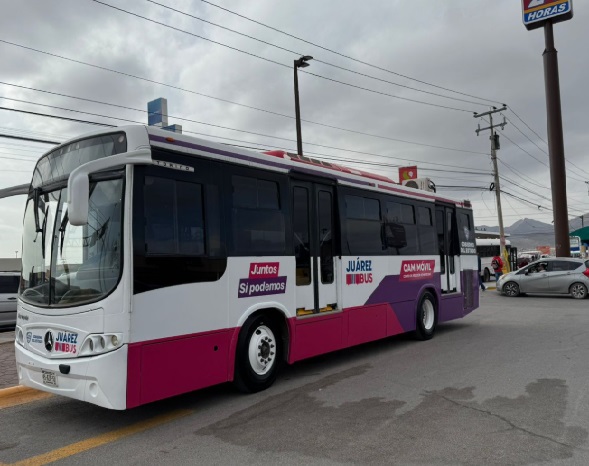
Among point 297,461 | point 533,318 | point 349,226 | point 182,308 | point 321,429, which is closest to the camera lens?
point 297,461

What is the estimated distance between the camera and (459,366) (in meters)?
7.62

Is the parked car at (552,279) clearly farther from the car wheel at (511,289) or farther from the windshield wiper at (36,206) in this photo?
the windshield wiper at (36,206)

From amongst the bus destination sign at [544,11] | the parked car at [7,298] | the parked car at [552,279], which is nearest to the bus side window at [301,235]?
the parked car at [7,298]

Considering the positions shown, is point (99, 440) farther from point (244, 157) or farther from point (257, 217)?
point (244, 157)

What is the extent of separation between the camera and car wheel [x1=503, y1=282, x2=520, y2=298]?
20.6 m

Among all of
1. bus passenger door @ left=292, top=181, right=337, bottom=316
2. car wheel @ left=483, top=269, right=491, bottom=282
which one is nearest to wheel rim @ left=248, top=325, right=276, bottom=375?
bus passenger door @ left=292, top=181, right=337, bottom=316

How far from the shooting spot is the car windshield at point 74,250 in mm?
4938

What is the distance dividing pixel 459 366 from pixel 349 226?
9.10 ft

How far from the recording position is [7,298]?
43.4 feet

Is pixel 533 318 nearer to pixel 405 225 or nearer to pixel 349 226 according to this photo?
pixel 405 225

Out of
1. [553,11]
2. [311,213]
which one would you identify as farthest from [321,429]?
[553,11]

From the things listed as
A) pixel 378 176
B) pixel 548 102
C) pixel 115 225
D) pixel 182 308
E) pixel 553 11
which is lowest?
pixel 182 308

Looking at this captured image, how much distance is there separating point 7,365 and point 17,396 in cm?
178

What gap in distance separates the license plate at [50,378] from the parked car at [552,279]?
19064 millimetres
